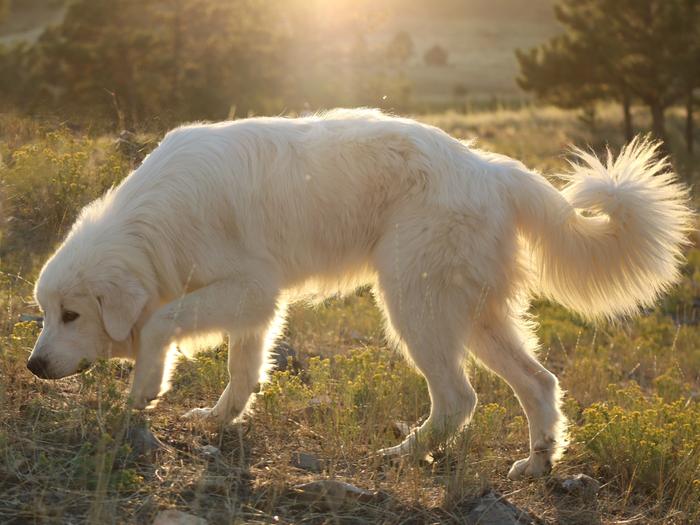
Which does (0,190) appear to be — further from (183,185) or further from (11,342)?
(183,185)

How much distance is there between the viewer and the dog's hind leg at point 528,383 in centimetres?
469

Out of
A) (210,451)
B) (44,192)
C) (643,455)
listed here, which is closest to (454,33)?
(44,192)

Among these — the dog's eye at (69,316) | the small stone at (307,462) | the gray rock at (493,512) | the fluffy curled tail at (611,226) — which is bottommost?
the gray rock at (493,512)

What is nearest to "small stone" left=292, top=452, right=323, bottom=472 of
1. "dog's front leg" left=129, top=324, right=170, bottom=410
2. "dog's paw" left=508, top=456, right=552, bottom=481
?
"dog's front leg" left=129, top=324, right=170, bottom=410

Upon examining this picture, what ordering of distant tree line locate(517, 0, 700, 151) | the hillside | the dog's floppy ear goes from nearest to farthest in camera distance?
the dog's floppy ear < distant tree line locate(517, 0, 700, 151) < the hillside

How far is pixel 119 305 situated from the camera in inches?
174

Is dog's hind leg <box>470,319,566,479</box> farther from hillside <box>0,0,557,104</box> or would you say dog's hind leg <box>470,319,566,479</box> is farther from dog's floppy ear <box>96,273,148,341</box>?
hillside <box>0,0,557,104</box>

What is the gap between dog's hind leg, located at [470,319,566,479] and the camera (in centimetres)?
469

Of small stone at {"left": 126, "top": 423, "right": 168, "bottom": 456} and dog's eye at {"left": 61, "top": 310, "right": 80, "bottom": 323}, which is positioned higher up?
dog's eye at {"left": 61, "top": 310, "right": 80, "bottom": 323}

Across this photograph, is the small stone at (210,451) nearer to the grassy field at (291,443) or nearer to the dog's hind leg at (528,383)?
the grassy field at (291,443)

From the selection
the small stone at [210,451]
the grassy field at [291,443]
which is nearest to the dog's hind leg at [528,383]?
the grassy field at [291,443]

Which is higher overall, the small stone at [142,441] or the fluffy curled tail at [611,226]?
the fluffy curled tail at [611,226]

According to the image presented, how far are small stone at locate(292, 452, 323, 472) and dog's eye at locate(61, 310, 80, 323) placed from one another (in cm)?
134

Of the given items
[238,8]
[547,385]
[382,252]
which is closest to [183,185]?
[382,252]
